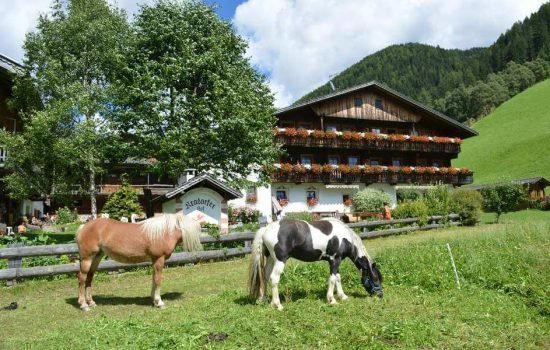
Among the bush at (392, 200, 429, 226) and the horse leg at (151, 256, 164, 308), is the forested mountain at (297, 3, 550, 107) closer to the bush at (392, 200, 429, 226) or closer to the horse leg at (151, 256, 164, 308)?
the bush at (392, 200, 429, 226)

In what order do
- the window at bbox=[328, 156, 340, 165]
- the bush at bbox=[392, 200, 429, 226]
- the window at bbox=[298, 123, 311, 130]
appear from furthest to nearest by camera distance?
1. the window at bbox=[328, 156, 340, 165]
2. the window at bbox=[298, 123, 311, 130]
3. the bush at bbox=[392, 200, 429, 226]

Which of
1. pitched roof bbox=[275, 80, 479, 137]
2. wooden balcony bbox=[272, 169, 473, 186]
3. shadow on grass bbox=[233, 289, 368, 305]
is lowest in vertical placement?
shadow on grass bbox=[233, 289, 368, 305]

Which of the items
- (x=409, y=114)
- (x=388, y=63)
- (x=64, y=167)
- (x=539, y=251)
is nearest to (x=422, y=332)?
(x=539, y=251)

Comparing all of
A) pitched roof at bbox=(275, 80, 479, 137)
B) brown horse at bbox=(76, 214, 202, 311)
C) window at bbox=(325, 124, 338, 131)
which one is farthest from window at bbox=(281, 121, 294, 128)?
brown horse at bbox=(76, 214, 202, 311)

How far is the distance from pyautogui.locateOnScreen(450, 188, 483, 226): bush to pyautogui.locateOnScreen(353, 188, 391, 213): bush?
6.80m

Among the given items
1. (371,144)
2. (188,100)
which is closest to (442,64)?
(371,144)

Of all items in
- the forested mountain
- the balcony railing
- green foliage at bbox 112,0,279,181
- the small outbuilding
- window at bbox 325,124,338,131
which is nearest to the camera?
the small outbuilding

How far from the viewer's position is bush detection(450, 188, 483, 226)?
1171 inches

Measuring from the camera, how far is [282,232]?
9.12m

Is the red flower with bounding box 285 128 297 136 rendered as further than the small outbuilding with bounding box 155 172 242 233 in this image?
Yes

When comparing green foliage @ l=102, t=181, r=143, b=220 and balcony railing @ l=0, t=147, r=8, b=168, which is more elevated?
balcony railing @ l=0, t=147, r=8, b=168

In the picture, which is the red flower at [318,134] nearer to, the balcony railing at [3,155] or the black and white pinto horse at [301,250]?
the balcony railing at [3,155]

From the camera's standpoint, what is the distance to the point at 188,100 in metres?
25.0

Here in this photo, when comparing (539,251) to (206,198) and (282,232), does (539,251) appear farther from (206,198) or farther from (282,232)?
(206,198)
